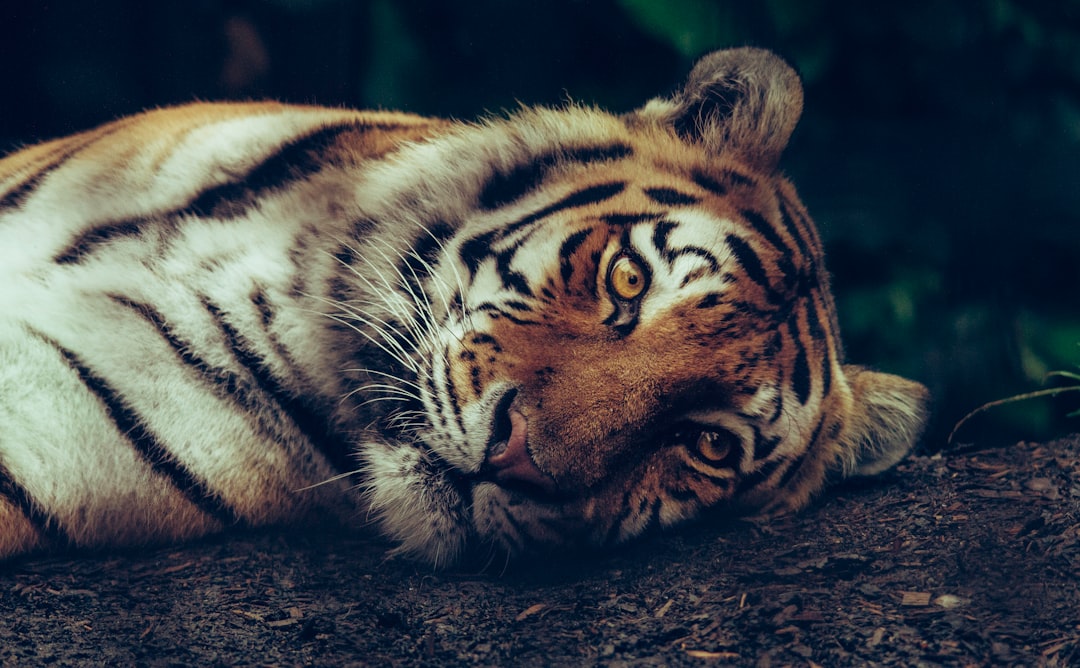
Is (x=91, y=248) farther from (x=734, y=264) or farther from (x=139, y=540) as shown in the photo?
(x=734, y=264)

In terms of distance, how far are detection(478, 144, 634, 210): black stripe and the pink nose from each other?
45cm

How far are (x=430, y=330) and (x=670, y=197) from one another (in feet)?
1.43

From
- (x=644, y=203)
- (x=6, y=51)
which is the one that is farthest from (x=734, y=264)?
(x=6, y=51)

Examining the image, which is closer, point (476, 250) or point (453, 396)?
point (453, 396)

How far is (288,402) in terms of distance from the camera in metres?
1.34

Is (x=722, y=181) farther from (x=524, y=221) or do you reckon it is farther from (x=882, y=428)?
(x=882, y=428)

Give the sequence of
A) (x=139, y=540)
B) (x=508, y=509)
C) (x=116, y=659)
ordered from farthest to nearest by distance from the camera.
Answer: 1. (x=139, y=540)
2. (x=508, y=509)
3. (x=116, y=659)

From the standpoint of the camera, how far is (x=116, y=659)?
95cm

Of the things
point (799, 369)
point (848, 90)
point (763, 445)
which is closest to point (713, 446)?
point (763, 445)

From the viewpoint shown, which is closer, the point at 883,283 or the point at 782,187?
the point at 782,187

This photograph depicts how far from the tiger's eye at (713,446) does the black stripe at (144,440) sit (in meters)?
0.71

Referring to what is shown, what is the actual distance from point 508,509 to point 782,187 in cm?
78

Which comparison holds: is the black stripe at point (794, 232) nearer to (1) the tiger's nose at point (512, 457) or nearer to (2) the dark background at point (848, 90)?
(2) the dark background at point (848, 90)

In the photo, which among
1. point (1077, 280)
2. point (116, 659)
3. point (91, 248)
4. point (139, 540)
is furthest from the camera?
point (1077, 280)
